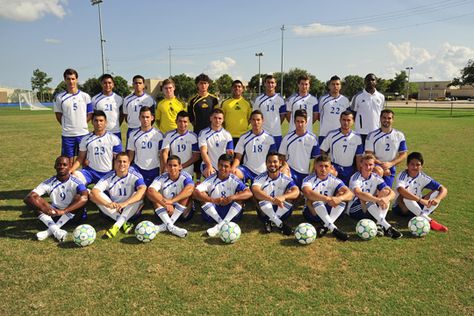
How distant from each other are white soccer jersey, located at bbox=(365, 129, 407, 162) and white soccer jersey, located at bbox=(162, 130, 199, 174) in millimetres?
3364

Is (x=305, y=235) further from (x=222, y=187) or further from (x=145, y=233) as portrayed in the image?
(x=145, y=233)

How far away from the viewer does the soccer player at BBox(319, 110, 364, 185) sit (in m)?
6.20

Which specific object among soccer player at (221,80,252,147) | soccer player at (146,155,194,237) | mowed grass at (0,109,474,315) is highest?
soccer player at (221,80,252,147)

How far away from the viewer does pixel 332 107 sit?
7.11 meters

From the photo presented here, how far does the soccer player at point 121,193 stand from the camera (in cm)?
543

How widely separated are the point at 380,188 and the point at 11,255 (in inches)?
222

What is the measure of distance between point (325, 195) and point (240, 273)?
2145mm

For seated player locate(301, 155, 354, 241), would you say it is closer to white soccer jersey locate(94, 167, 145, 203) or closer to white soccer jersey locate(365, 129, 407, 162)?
white soccer jersey locate(365, 129, 407, 162)

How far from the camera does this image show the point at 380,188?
18.6ft

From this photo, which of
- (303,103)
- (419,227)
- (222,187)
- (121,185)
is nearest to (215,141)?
(222,187)

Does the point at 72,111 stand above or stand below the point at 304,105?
below

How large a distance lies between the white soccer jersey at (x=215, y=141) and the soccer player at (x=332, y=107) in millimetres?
2071

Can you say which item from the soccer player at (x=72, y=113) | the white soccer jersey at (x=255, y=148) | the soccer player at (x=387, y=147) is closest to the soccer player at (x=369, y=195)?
the soccer player at (x=387, y=147)

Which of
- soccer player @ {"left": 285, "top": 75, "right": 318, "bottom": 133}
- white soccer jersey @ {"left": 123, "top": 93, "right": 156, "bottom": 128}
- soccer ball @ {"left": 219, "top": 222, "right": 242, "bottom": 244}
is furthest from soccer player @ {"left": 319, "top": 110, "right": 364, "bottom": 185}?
white soccer jersey @ {"left": 123, "top": 93, "right": 156, "bottom": 128}
